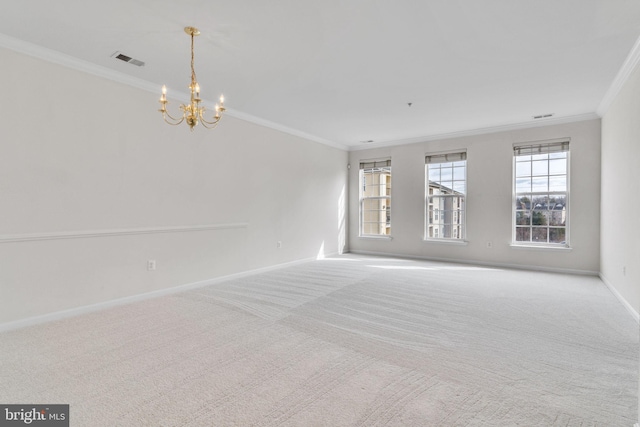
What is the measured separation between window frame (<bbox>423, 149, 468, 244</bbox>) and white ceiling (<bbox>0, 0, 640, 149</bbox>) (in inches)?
73.4

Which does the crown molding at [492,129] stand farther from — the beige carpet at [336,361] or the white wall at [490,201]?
the beige carpet at [336,361]

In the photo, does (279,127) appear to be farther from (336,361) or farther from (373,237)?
(336,361)

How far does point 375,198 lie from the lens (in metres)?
7.67

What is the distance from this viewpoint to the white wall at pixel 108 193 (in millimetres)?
2980

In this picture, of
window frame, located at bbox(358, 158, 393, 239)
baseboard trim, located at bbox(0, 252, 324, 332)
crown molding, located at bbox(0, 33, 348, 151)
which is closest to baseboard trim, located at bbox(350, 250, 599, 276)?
window frame, located at bbox(358, 158, 393, 239)

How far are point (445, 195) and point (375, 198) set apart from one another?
159cm

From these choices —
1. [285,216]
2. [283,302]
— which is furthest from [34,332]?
[285,216]

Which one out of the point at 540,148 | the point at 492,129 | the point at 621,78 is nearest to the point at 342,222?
the point at 492,129

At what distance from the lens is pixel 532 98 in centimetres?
440

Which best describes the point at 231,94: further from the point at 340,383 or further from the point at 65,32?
the point at 340,383

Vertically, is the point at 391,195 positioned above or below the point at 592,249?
above

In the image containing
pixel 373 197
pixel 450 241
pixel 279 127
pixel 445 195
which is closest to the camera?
pixel 279 127

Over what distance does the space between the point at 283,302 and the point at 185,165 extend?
222 centimetres

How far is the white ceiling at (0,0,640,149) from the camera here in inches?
96.0
